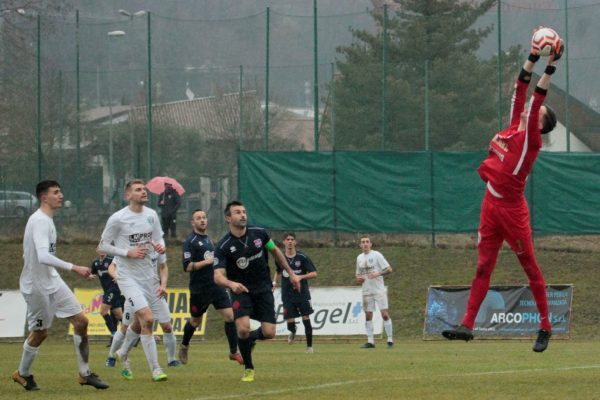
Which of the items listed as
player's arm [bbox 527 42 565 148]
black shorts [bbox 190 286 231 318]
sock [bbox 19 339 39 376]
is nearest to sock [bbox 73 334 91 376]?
sock [bbox 19 339 39 376]

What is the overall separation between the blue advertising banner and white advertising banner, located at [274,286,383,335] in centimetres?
154

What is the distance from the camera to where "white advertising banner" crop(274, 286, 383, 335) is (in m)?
27.7

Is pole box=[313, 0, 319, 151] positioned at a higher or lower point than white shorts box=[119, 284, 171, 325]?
higher

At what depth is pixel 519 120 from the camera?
11.9 meters

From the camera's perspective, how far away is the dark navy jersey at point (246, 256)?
14617 millimetres

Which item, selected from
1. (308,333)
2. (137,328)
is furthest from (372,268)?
(137,328)

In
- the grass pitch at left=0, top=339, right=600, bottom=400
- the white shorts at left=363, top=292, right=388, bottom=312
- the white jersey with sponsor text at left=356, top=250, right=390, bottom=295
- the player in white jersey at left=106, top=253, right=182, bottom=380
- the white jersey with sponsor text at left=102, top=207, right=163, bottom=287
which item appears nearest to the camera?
the grass pitch at left=0, top=339, right=600, bottom=400

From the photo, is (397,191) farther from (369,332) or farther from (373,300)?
(369,332)

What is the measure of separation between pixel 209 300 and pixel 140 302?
4.31 m

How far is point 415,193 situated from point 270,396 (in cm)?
1965

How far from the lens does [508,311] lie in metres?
26.8

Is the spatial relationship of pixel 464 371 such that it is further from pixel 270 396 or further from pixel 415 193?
pixel 415 193

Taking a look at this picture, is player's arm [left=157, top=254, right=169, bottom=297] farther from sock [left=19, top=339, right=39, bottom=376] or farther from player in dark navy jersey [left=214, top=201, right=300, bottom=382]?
sock [left=19, top=339, right=39, bottom=376]

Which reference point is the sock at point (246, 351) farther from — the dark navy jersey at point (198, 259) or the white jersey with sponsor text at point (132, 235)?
the dark navy jersey at point (198, 259)
